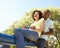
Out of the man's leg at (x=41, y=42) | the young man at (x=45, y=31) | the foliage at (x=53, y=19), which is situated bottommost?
the foliage at (x=53, y=19)

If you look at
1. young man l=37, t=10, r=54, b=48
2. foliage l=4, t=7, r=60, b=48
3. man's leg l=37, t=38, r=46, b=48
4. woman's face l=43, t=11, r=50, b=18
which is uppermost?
woman's face l=43, t=11, r=50, b=18

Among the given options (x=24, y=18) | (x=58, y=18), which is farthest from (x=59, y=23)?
(x=24, y=18)

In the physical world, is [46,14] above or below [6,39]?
above

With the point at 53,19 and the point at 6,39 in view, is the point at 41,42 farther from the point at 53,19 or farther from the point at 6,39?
the point at 53,19

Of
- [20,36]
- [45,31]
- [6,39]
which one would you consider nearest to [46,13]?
[45,31]

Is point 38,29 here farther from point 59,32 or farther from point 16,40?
point 59,32

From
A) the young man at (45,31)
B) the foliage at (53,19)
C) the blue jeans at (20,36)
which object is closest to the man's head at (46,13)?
the young man at (45,31)

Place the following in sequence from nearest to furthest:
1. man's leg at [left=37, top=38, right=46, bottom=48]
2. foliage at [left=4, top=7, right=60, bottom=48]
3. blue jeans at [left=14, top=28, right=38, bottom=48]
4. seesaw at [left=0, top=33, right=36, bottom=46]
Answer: seesaw at [left=0, top=33, right=36, bottom=46] → blue jeans at [left=14, top=28, right=38, bottom=48] → man's leg at [left=37, top=38, right=46, bottom=48] → foliage at [left=4, top=7, right=60, bottom=48]

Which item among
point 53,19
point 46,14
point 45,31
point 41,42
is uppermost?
point 46,14

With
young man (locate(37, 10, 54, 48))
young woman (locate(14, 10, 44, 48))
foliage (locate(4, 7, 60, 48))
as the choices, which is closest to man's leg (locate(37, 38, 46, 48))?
→ young man (locate(37, 10, 54, 48))

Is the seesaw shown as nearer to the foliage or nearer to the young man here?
the young man

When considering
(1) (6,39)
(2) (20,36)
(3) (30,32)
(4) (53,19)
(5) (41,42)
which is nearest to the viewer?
(1) (6,39)

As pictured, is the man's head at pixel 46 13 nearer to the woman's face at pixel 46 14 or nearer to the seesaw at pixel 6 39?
the woman's face at pixel 46 14

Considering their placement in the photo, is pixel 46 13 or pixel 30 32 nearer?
pixel 30 32
